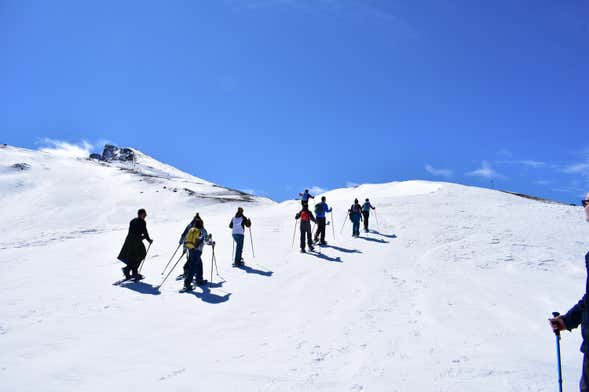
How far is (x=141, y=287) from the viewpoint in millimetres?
11750

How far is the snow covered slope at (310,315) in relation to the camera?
21.1 ft

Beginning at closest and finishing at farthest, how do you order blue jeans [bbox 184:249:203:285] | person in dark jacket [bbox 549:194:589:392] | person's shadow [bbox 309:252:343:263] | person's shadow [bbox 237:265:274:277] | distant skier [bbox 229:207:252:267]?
person in dark jacket [bbox 549:194:589:392], blue jeans [bbox 184:249:203:285], person's shadow [bbox 237:265:274:277], distant skier [bbox 229:207:252:267], person's shadow [bbox 309:252:343:263]

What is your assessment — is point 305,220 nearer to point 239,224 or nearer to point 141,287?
point 239,224

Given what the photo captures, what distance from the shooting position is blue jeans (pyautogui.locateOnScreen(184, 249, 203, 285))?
37.8 feet

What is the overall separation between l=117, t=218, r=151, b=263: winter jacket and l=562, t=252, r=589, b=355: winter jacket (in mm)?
10345

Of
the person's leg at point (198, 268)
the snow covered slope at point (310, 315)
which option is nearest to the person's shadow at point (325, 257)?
the snow covered slope at point (310, 315)

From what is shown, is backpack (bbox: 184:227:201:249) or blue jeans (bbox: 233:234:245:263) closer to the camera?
backpack (bbox: 184:227:201:249)

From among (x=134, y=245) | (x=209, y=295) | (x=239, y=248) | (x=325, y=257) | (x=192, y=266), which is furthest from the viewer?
(x=325, y=257)

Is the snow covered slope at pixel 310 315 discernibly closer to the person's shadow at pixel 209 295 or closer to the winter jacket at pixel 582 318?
the person's shadow at pixel 209 295

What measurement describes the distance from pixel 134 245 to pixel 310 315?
5.73 meters

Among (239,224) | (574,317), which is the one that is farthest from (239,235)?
(574,317)

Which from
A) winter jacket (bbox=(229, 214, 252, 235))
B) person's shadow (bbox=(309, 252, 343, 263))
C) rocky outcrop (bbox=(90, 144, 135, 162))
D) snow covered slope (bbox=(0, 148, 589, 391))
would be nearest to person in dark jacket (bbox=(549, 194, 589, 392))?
snow covered slope (bbox=(0, 148, 589, 391))

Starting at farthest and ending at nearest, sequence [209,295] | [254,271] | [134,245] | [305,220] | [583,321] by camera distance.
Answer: [305,220] → [254,271] → [134,245] → [209,295] → [583,321]

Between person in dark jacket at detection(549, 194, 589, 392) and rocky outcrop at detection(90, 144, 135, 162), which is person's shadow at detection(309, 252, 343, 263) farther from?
rocky outcrop at detection(90, 144, 135, 162)
